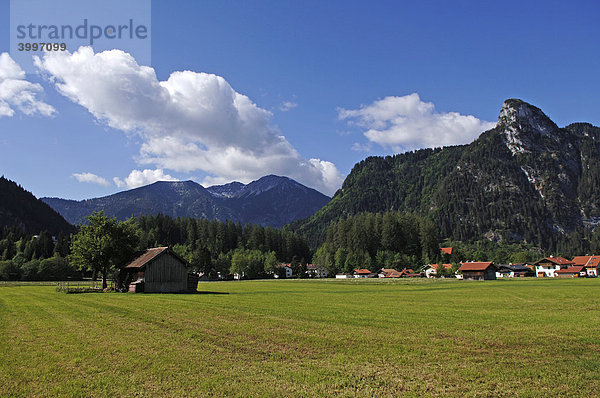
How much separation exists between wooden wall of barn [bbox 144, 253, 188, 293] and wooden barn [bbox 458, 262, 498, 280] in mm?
102573

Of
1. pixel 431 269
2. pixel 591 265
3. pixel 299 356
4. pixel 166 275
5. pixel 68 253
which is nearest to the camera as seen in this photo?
pixel 299 356

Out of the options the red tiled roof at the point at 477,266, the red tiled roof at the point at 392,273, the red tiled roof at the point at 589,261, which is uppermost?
the red tiled roof at the point at 477,266

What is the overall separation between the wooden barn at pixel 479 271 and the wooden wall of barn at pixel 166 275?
4038 inches

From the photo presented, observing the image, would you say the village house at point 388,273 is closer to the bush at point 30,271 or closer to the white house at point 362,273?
the white house at point 362,273

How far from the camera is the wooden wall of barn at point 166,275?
60281 mm

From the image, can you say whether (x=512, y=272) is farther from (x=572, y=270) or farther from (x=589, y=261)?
(x=589, y=261)

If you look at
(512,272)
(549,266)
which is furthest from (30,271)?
(549,266)

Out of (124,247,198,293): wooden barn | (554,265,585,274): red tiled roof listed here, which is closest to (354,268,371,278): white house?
(554,265,585,274): red tiled roof

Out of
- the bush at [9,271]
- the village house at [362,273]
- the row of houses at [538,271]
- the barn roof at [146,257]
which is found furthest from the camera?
the village house at [362,273]

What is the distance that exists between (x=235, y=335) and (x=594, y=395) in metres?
14.8

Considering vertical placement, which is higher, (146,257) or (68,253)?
(146,257)

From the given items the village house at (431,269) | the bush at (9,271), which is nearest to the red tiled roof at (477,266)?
the village house at (431,269)

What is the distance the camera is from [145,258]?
6269 centimetres

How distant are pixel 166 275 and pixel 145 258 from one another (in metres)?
4.61
